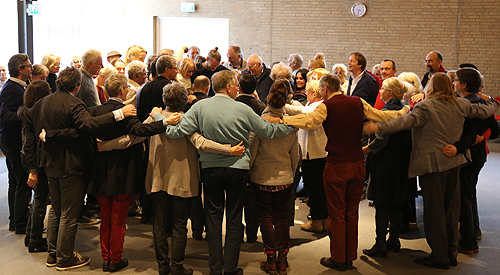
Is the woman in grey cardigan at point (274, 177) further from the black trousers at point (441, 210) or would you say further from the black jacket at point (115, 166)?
the black trousers at point (441, 210)

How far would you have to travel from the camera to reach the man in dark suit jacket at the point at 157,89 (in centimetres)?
413

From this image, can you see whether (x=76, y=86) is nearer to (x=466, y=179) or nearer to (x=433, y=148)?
(x=433, y=148)

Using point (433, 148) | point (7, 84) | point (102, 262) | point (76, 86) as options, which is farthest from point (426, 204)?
point (7, 84)

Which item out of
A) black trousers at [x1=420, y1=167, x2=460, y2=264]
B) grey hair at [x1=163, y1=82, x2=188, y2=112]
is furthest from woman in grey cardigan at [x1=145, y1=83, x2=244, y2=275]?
black trousers at [x1=420, y1=167, x2=460, y2=264]

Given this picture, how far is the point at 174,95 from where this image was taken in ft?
→ 11.5

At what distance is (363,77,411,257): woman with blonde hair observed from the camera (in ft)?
13.3

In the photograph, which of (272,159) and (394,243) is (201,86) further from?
(394,243)

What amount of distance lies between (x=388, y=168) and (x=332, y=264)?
3.23ft

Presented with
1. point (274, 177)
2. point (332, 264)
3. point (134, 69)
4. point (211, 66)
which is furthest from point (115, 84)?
point (211, 66)

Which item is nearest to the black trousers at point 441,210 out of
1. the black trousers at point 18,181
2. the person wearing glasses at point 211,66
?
the person wearing glasses at point 211,66

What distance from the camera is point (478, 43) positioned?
39.0ft

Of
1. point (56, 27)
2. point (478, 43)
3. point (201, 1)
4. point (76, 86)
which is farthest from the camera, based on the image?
point (201, 1)

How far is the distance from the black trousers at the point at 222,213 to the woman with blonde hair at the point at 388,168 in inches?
51.7

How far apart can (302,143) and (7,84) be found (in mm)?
2980
